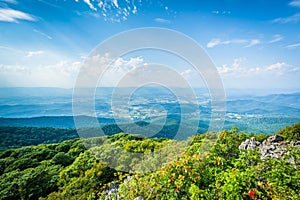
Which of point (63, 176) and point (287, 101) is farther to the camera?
point (287, 101)

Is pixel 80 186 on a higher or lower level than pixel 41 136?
higher

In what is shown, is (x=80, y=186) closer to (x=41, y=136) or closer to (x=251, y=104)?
(x=41, y=136)

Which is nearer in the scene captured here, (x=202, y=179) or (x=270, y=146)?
(x=202, y=179)

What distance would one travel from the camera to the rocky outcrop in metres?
7.79

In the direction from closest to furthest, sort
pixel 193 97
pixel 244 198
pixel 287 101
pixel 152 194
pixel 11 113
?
pixel 244 198 < pixel 152 194 < pixel 193 97 < pixel 11 113 < pixel 287 101

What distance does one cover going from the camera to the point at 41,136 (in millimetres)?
44000

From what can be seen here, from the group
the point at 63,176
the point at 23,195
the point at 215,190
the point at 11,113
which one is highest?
the point at 215,190

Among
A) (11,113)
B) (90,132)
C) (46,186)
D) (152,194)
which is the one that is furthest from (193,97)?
(11,113)

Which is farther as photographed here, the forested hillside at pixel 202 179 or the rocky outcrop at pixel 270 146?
the rocky outcrop at pixel 270 146

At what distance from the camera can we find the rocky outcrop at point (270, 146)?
25.6 feet

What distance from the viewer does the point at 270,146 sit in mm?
9289

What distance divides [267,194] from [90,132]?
12014mm

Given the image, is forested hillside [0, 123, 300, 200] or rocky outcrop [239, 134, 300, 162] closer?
forested hillside [0, 123, 300, 200]

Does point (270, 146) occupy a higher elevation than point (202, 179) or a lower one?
lower
